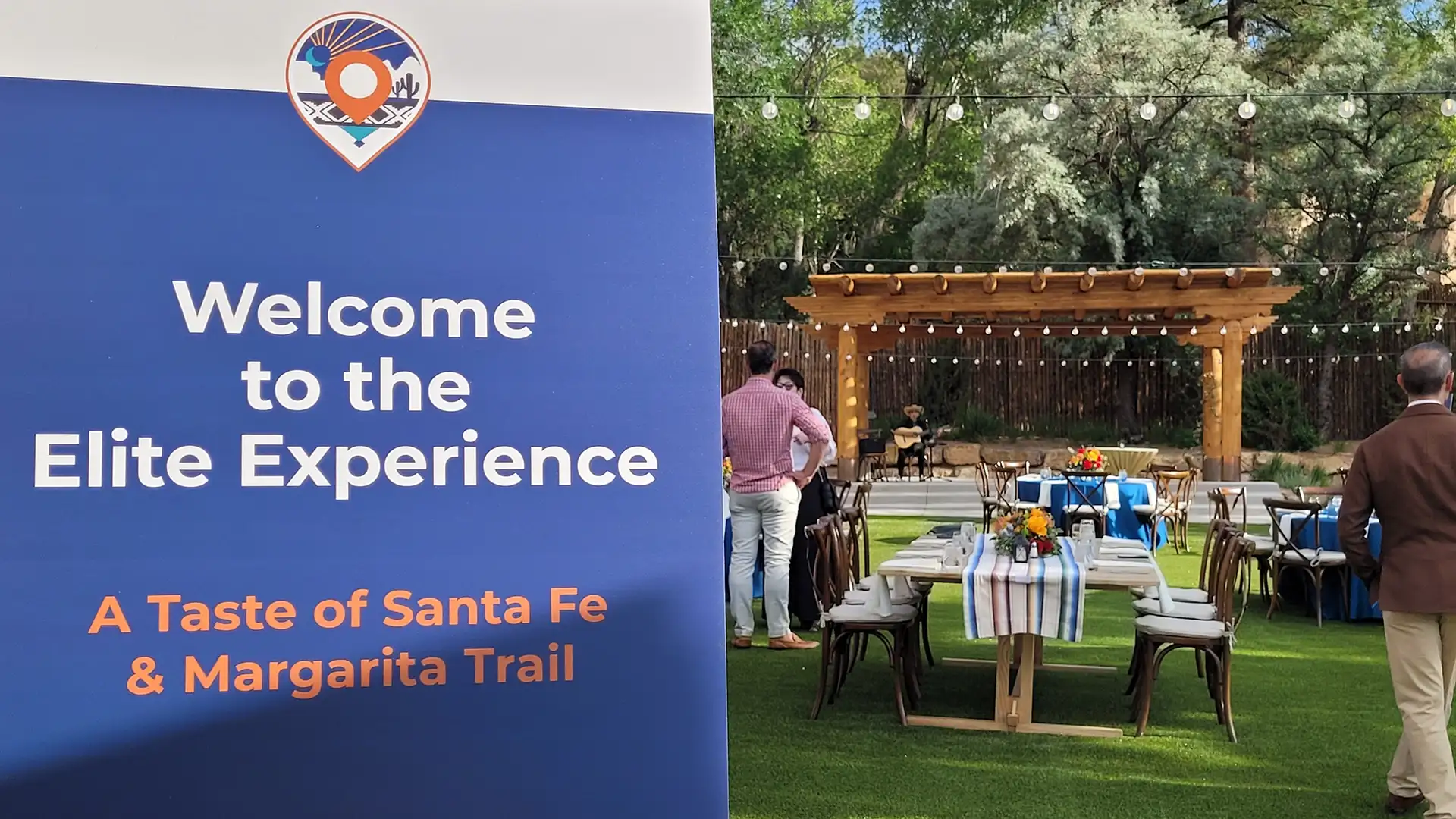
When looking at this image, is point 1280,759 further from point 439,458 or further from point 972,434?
point 972,434

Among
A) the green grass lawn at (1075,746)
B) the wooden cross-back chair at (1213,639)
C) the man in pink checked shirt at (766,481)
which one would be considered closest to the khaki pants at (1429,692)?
the green grass lawn at (1075,746)

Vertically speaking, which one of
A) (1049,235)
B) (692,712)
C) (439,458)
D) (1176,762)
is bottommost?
(1176,762)

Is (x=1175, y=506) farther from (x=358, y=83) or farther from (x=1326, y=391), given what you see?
(x=1326, y=391)

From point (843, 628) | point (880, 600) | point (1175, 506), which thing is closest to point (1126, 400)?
point (1175, 506)

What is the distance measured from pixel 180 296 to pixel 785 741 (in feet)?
12.0

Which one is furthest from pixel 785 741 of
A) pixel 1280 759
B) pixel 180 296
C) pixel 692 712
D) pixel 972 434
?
pixel 972 434

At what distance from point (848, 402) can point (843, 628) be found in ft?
40.4

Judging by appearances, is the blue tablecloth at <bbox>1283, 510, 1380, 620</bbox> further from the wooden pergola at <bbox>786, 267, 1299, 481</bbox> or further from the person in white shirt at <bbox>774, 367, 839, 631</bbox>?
the wooden pergola at <bbox>786, 267, 1299, 481</bbox>

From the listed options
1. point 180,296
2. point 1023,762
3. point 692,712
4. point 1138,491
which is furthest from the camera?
point 1138,491

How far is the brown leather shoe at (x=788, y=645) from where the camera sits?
6.83 m

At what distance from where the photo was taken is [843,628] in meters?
5.43

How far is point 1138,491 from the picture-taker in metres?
11.2

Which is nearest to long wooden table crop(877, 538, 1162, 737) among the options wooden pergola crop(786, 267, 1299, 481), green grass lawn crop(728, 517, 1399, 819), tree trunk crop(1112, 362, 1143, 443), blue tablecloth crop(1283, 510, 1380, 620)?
green grass lawn crop(728, 517, 1399, 819)

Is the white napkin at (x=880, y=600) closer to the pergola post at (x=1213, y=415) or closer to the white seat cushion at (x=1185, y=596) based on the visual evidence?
the white seat cushion at (x=1185, y=596)
